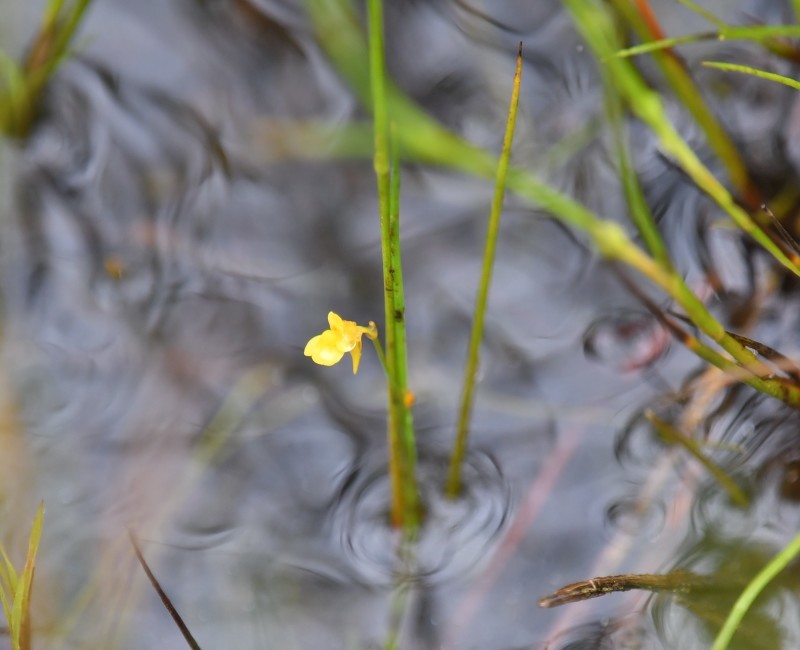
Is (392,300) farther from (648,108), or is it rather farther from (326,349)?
(648,108)

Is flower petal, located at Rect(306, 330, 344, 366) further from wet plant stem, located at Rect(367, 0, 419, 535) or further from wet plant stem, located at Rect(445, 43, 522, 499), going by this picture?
wet plant stem, located at Rect(445, 43, 522, 499)

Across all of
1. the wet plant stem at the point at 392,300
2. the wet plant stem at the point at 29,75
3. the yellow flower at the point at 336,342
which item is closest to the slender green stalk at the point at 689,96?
the wet plant stem at the point at 392,300

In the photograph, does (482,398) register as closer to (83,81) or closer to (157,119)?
(157,119)

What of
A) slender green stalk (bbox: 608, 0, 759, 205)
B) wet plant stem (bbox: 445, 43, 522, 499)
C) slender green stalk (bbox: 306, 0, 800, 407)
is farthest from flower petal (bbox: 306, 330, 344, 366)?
slender green stalk (bbox: 608, 0, 759, 205)

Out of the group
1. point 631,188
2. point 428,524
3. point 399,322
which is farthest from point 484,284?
point 428,524

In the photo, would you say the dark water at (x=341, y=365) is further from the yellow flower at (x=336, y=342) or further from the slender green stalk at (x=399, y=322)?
the yellow flower at (x=336, y=342)

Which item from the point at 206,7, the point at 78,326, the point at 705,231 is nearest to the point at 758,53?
the point at 705,231
